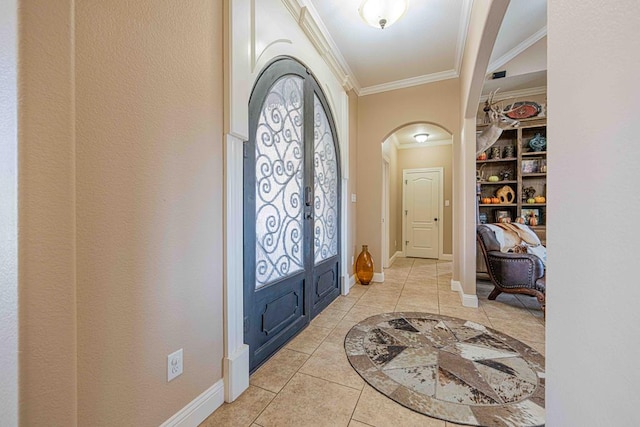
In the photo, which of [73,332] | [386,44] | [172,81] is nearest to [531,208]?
[386,44]

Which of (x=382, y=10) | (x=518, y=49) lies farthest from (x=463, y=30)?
(x=518, y=49)

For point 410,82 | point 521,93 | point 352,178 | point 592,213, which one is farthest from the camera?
point 521,93

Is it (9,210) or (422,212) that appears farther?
(422,212)

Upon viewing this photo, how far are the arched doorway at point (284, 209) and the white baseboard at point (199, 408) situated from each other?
302mm

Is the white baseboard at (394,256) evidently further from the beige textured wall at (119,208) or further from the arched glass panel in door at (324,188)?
the beige textured wall at (119,208)

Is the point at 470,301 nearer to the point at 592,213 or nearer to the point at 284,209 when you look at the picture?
the point at 284,209

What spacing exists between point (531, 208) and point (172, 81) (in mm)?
4951

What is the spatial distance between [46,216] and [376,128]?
373cm

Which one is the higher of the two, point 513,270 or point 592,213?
point 592,213

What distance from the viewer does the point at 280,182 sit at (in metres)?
2.09

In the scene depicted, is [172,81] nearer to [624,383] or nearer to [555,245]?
[555,245]

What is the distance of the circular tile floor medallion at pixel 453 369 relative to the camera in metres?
1.39

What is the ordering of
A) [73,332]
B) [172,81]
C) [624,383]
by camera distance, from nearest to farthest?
[624,383] → [73,332] → [172,81]

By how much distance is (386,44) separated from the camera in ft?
9.51
